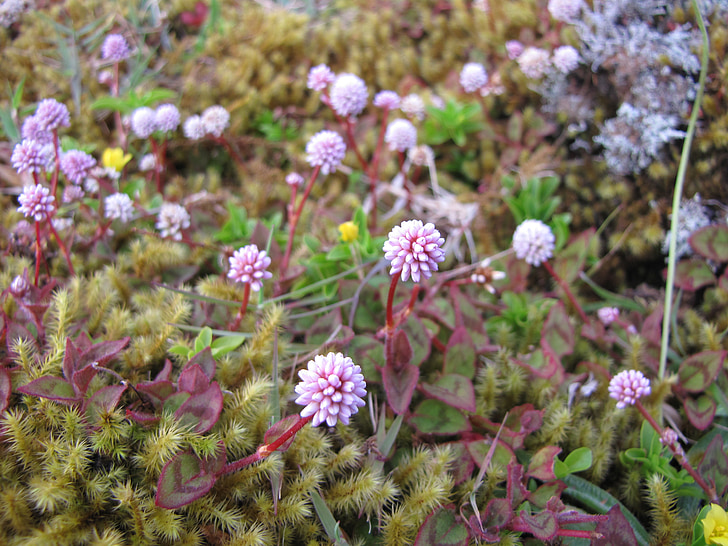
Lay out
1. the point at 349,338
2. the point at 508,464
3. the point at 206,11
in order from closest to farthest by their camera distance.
Answer: the point at 508,464
the point at 349,338
the point at 206,11

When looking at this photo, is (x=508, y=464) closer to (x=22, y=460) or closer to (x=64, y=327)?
(x=22, y=460)

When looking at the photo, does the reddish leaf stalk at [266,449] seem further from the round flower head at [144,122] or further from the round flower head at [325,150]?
the round flower head at [144,122]

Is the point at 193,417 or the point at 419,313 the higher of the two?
the point at 193,417

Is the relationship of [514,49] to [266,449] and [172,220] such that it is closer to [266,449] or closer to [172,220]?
[172,220]

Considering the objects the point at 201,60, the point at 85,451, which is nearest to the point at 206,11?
the point at 201,60

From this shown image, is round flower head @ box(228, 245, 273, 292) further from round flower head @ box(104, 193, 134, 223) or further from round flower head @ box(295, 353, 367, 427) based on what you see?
round flower head @ box(104, 193, 134, 223)

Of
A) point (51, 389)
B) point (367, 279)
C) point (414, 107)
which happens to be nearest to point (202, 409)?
point (51, 389)

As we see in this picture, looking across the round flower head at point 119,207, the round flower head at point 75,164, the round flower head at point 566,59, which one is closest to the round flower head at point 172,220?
the round flower head at point 119,207
